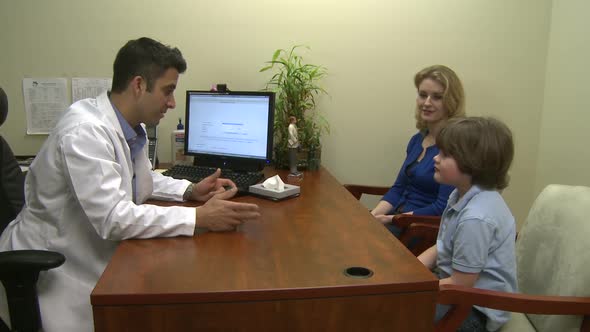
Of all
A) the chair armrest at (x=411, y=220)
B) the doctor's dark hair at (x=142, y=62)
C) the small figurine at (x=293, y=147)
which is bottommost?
the chair armrest at (x=411, y=220)

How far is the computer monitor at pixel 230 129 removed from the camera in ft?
6.49

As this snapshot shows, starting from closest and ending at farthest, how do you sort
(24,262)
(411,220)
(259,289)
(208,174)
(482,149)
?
1. (259,289)
2. (24,262)
3. (482,149)
4. (411,220)
5. (208,174)

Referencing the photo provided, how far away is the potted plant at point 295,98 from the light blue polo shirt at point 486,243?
1.02m

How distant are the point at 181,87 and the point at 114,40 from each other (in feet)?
1.38

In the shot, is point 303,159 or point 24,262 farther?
point 303,159

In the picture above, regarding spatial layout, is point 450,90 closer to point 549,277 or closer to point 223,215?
point 549,277

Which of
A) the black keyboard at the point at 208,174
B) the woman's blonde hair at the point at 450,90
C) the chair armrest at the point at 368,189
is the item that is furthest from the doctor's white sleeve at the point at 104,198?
the woman's blonde hair at the point at 450,90

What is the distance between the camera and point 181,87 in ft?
7.64

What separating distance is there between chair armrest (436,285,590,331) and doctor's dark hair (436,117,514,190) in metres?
0.36

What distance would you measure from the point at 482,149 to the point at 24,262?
1322 mm

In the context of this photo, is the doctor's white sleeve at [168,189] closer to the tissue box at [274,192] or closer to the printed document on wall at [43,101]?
the tissue box at [274,192]

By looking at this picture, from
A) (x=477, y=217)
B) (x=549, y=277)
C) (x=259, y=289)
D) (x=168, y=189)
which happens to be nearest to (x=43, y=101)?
(x=168, y=189)

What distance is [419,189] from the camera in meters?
1.98

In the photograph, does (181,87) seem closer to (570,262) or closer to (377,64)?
(377,64)
